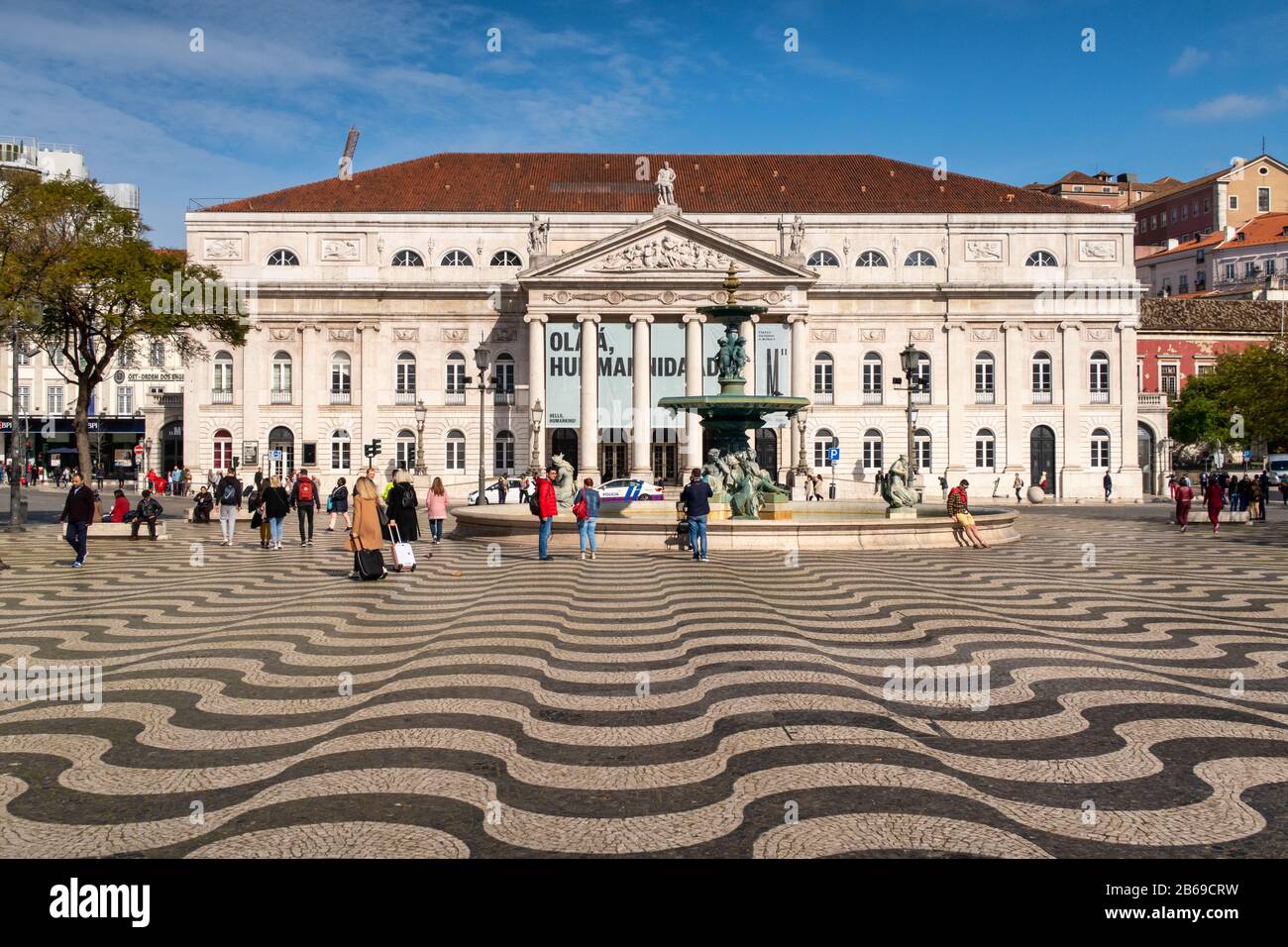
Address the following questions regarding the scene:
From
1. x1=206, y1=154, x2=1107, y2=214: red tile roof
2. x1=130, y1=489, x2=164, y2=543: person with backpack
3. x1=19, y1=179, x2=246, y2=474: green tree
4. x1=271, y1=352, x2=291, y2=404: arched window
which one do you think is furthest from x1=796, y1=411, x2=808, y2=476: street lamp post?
x1=130, y1=489, x2=164, y2=543: person with backpack

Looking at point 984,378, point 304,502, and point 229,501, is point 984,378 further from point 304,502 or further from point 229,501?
point 229,501

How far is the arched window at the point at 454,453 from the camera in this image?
5372 centimetres

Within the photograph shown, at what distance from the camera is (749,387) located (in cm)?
5197

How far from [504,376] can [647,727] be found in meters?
49.0

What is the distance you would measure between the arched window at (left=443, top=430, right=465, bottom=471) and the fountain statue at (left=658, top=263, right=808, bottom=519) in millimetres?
30582

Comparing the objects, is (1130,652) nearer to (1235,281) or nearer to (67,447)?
(67,447)

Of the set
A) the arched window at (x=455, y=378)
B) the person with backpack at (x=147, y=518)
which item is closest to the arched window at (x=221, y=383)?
the arched window at (x=455, y=378)

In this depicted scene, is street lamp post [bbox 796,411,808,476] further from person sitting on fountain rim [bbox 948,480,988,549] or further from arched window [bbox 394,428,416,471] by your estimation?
person sitting on fountain rim [bbox 948,480,988,549]

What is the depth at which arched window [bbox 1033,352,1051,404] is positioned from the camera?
5491cm

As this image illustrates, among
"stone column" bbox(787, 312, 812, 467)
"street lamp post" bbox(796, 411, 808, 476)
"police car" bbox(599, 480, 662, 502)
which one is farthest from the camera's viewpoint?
"stone column" bbox(787, 312, 812, 467)

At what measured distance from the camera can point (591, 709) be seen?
259 inches

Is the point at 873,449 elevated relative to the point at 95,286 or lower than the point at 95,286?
lower

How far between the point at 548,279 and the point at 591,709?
149 feet

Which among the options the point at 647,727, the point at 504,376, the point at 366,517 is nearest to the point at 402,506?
the point at 366,517
